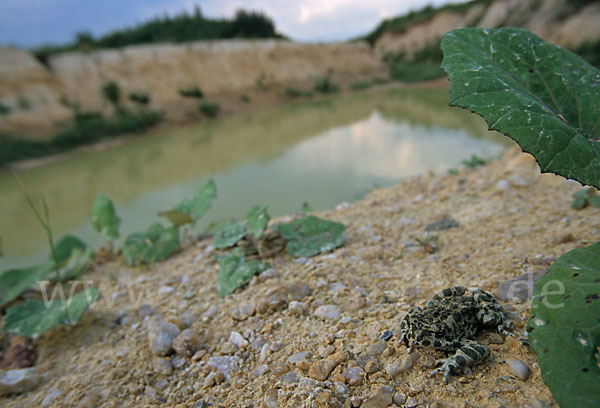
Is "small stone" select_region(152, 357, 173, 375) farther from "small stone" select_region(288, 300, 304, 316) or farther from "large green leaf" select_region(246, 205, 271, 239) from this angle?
"large green leaf" select_region(246, 205, 271, 239)

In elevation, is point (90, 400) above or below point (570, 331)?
below

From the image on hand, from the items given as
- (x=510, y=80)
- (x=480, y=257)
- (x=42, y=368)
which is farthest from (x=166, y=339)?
(x=510, y=80)

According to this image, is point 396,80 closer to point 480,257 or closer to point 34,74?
point 34,74

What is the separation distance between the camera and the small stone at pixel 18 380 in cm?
125

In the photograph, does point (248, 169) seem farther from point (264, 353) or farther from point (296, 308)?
point (264, 353)

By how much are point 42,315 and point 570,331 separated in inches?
79.8

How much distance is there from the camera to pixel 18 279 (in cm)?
206

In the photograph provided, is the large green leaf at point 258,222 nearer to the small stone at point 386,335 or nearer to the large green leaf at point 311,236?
the large green leaf at point 311,236

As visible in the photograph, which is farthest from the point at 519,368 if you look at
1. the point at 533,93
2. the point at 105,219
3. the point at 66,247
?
the point at 66,247

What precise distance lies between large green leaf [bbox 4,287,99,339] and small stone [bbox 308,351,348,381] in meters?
1.15

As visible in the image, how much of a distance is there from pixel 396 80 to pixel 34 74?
1507cm

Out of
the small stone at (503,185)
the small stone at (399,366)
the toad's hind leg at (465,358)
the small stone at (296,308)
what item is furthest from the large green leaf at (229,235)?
the small stone at (503,185)

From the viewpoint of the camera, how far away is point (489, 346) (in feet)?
3.03

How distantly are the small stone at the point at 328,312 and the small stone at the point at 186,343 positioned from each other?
1.56ft
